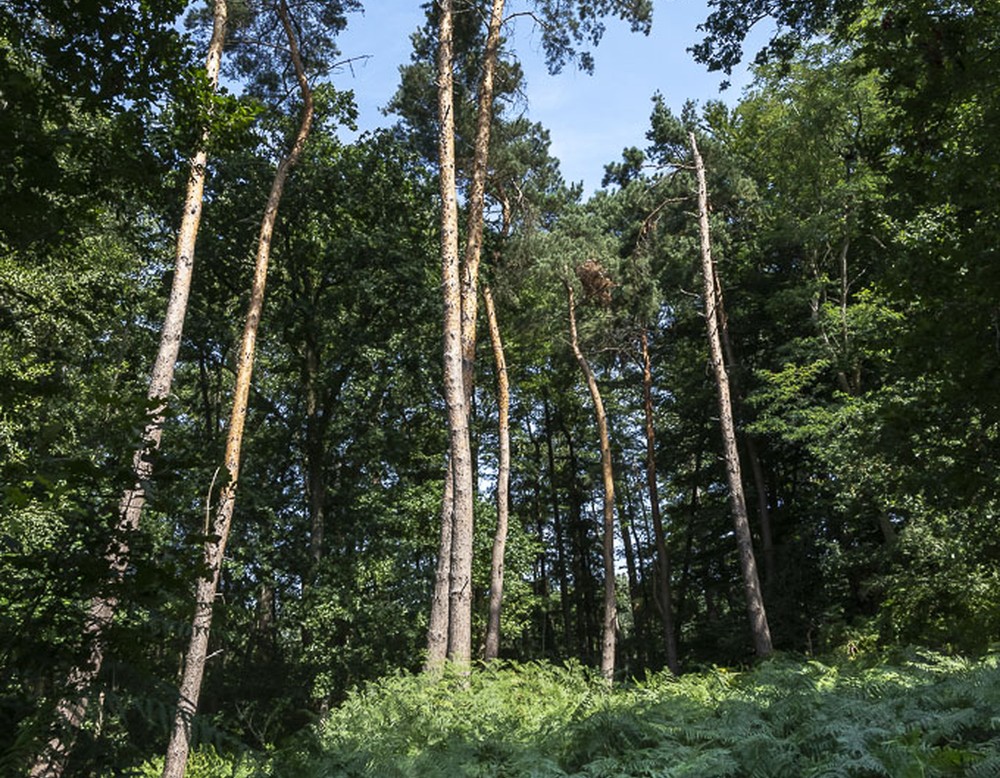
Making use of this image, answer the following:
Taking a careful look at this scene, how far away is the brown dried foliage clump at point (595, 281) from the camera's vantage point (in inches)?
830

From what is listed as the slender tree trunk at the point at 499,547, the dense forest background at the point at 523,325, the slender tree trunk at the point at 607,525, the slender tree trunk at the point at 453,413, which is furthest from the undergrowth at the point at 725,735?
the slender tree trunk at the point at 607,525

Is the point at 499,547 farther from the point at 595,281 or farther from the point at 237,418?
the point at 595,281

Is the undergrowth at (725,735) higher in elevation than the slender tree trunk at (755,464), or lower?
lower

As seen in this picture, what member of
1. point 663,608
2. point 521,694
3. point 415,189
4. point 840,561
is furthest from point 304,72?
point 663,608

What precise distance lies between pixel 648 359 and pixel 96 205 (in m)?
20.1

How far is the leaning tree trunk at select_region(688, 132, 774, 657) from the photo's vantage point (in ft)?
49.6

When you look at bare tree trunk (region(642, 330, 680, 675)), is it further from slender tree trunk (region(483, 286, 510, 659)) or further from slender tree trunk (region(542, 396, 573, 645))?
slender tree trunk (region(483, 286, 510, 659))

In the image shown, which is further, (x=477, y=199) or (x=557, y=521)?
(x=557, y=521)

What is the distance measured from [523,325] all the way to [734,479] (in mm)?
8214

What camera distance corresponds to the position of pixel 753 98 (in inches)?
948

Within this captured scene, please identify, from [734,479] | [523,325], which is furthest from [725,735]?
[523,325]

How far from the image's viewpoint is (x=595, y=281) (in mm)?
21641

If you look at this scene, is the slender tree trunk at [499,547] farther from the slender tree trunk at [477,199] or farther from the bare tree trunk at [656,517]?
the bare tree trunk at [656,517]

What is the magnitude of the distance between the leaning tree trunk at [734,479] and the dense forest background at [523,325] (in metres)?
0.37
